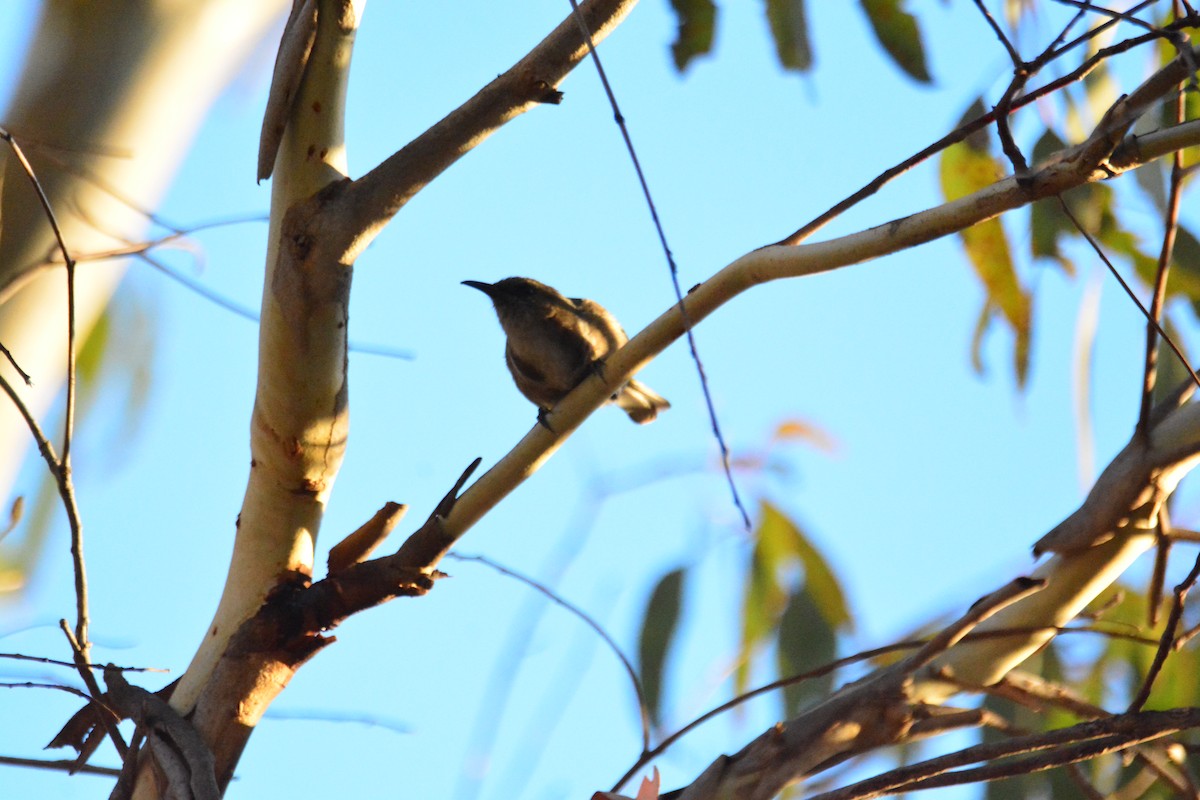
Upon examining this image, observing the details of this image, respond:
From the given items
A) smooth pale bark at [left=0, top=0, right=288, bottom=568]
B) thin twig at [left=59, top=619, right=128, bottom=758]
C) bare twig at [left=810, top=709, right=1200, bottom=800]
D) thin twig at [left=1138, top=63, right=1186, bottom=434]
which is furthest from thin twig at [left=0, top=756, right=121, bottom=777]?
thin twig at [left=1138, top=63, right=1186, bottom=434]

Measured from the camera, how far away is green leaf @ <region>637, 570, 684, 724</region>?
2.70 meters

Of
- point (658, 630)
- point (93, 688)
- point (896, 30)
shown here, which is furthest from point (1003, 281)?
point (93, 688)

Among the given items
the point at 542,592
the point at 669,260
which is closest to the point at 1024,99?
the point at 669,260

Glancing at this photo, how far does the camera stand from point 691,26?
7.86 ft

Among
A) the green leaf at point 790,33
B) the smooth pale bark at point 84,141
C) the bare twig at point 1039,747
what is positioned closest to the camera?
the bare twig at point 1039,747

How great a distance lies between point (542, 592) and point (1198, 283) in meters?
1.68

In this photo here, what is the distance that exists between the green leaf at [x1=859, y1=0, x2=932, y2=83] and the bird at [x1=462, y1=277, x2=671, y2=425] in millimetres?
1228

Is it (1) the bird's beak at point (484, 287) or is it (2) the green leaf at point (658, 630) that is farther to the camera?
(1) the bird's beak at point (484, 287)

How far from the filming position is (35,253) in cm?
200

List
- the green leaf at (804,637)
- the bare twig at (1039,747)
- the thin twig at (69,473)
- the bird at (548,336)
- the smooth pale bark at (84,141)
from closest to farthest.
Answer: the bare twig at (1039,747) → the thin twig at (69,473) → the smooth pale bark at (84,141) → the green leaf at (804,637) → the bird at (548,336)

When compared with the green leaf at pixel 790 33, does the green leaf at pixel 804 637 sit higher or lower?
lower

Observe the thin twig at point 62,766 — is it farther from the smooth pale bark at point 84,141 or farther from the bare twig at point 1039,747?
the bare twig at point 1039,747

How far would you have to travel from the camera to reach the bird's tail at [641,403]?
12.9 feet

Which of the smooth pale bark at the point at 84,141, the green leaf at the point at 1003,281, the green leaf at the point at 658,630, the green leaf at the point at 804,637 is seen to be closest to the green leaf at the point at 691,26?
the green leaf at the point at 1003,281
